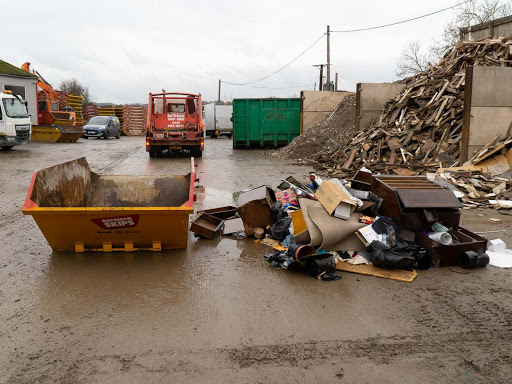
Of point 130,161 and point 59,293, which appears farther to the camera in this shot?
point 130,161

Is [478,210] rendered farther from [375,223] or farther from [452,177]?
[375,223]

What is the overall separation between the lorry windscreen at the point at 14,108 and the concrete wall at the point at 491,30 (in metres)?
19.7

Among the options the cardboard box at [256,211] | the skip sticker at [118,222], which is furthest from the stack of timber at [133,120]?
the skip sticker at [118,222]

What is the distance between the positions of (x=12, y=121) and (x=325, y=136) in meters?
14.2

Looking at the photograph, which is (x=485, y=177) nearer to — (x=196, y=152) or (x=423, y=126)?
(x=423, y=126)

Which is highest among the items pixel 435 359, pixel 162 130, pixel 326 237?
pixel 162 130

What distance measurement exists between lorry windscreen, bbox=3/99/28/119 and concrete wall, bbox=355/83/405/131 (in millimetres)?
15328

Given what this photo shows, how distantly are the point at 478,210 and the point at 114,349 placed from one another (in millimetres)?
6901

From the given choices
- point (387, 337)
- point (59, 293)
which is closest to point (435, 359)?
point (387, 337)

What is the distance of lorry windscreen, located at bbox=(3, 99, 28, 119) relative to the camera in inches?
762

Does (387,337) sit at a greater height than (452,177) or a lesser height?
lesser

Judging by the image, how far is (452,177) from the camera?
9.28 metres

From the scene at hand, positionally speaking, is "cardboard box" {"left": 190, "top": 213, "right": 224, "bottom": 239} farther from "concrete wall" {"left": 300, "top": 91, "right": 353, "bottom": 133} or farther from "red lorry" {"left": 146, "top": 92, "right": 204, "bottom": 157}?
"concrete wall" {"left": 300, "top": 91, "right": 353, "bottom": 133}

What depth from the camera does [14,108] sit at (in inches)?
786
